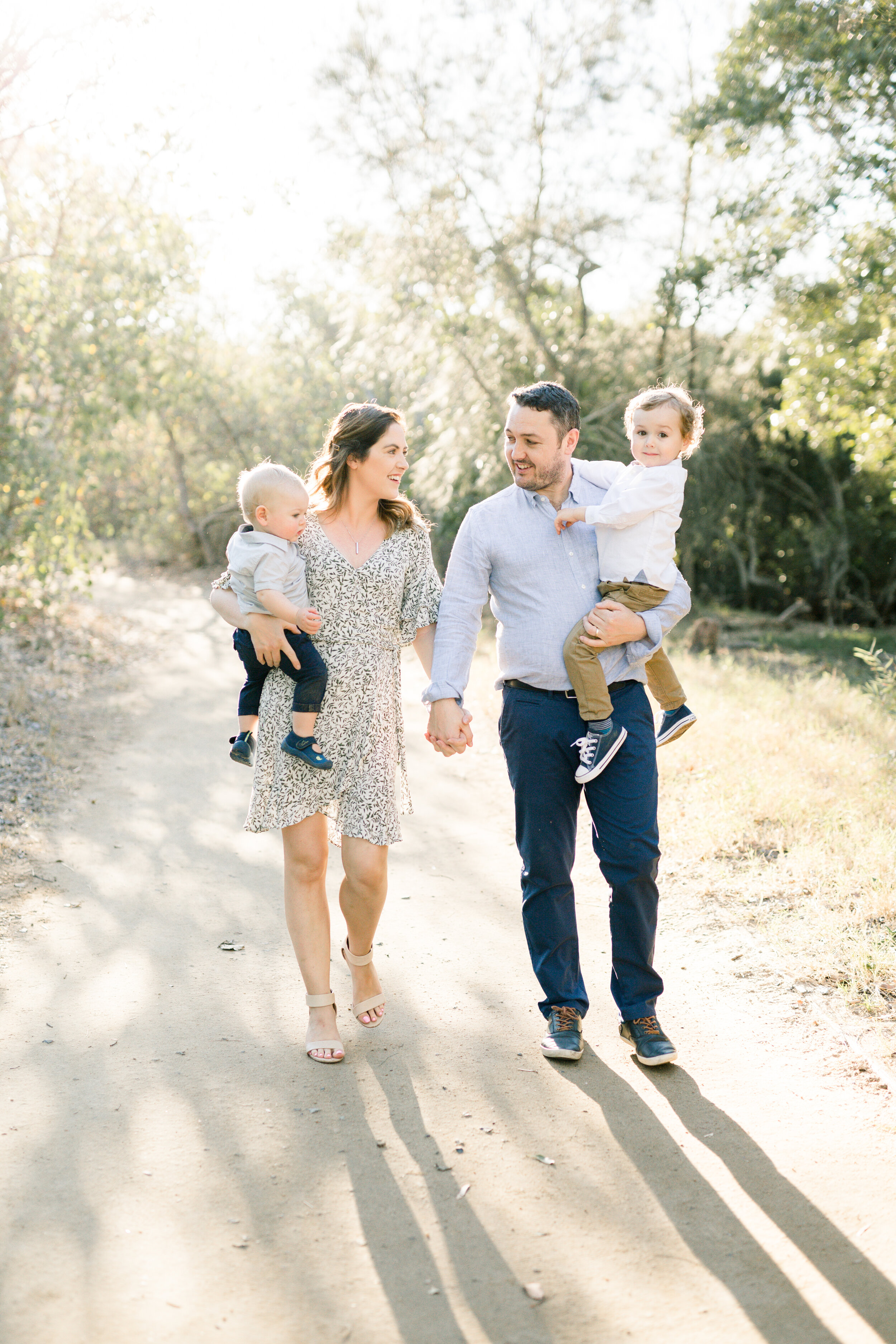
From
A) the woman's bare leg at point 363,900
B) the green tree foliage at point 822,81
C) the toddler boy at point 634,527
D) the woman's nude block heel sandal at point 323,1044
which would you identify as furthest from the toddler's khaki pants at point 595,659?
the green tree foliage at point 822,81

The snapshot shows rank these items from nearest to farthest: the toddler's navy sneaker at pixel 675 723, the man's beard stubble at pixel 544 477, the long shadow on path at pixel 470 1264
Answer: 1. the long shadow on path at pixel 470 1264
2. the man's beard stubble at pixel 544 477
3. the toddler's navy sneaker at pixel 675 723

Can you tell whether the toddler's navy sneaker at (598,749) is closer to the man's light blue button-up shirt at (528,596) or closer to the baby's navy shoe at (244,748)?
the man's light blue button-up shirt at (528,596)

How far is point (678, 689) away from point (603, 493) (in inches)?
30.4

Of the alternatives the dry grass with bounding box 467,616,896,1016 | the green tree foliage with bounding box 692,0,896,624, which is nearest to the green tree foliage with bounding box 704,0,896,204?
the green tree foliage with bounding box 692,0,896,624

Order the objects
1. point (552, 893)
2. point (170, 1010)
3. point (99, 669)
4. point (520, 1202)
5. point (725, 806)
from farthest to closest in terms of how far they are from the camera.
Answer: point (99, 669) < point (725, 806) < point (170, 1010) < point (552, 893) < point (520, 1202)

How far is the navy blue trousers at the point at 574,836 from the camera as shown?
3.49 m

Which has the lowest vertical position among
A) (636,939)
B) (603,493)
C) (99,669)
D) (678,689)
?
(99,669)

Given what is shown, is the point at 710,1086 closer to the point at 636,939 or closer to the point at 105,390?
the point at 636,939

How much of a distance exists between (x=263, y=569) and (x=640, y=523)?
1.21m

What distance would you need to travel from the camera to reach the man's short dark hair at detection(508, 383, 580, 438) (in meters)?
3.51

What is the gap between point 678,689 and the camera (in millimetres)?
4004

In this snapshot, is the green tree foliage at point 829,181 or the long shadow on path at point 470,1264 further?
the green tree foliage at point 829,181

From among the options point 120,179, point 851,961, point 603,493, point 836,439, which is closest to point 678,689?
point 603,493

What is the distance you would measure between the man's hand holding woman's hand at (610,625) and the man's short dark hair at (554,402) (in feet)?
1.94
